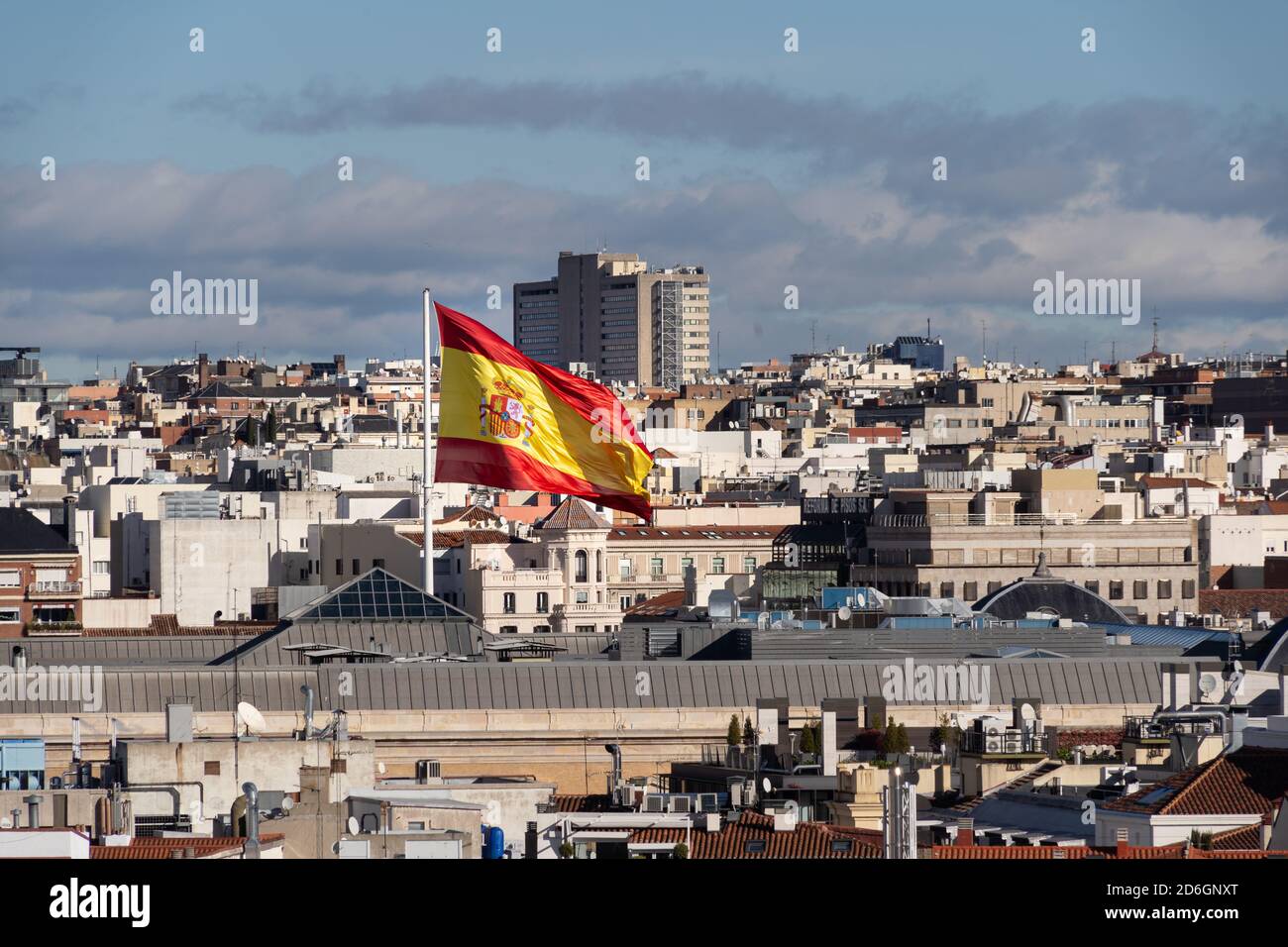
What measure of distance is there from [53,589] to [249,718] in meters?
33.6

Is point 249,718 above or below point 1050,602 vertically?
below

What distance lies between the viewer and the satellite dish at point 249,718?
40719 mm

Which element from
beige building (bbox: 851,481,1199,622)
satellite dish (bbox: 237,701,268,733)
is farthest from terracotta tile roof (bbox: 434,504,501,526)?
satellite dish (bbox: 237,701,268,733)

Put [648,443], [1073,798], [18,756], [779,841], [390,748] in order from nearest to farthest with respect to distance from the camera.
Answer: [779,841]
[1073,798]
[18,756]
[390,748]
[648,443]

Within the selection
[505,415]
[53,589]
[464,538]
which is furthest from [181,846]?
[464,538]

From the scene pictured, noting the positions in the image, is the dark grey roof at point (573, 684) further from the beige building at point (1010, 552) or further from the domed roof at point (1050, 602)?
the beige building at point (1010, 552)

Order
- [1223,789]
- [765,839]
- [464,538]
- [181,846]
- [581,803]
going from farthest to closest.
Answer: [464,538] < [581,803] < [1223,789] < [765,839] < [181,846]

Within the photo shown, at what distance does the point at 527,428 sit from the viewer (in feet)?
154

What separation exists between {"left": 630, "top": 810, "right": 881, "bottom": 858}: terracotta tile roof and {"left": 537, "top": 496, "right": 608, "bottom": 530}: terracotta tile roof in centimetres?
5183

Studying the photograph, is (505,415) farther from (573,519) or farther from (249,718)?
(573,519)
